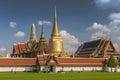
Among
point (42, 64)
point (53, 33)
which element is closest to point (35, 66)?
point (42, 64)

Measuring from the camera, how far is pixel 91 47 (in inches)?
4395

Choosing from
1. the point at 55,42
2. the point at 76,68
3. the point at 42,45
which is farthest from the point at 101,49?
the point at 76,68

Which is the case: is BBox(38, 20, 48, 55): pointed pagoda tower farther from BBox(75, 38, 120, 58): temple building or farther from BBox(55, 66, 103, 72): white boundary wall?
BBox(55, 66, 103, 72): white boundary wall

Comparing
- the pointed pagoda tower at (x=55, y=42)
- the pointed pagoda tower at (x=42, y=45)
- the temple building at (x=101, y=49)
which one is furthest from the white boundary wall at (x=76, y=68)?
the pointed pagoda tower at (x=55, y=42)

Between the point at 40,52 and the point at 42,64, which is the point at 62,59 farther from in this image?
the point at 40,52

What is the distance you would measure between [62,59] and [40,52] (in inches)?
785

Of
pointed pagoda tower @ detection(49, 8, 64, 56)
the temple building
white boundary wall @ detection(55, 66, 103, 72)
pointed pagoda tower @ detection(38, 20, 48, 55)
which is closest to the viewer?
white boundary wall @ detection(55, 66, 103, 72)

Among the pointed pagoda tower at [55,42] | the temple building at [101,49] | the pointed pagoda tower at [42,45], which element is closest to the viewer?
the pointed pagoda tower at [42,45]

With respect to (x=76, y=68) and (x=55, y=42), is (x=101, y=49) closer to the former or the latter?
(x=55, y=42)

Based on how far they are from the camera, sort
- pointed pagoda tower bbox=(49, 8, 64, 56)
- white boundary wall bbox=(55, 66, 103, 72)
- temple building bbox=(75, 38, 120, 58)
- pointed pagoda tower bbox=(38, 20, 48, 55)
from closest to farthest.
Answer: white boundary wall bbox=(55, 66, 103, 72) → pointed pagoda tower bbox=(38, 20, 48, 55) → temple building bbox=(75, 38, 120, 58) → pointed pagoda tower bbox=(49, 8, 64, 56)

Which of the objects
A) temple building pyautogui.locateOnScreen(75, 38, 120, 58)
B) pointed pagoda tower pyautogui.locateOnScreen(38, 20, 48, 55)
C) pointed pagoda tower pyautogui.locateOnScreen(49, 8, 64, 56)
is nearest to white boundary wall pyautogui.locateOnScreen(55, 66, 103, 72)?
temple building pyautogui.locateOnScreen(75, 38, 120, 58)

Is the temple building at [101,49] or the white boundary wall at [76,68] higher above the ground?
the temple building at [101,49]

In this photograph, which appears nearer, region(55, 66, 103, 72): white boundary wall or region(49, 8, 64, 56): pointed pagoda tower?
region(55, 66, 103, 72): white boundary wall

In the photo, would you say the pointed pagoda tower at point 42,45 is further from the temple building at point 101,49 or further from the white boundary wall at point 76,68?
the white boundary wall at point 76,68
